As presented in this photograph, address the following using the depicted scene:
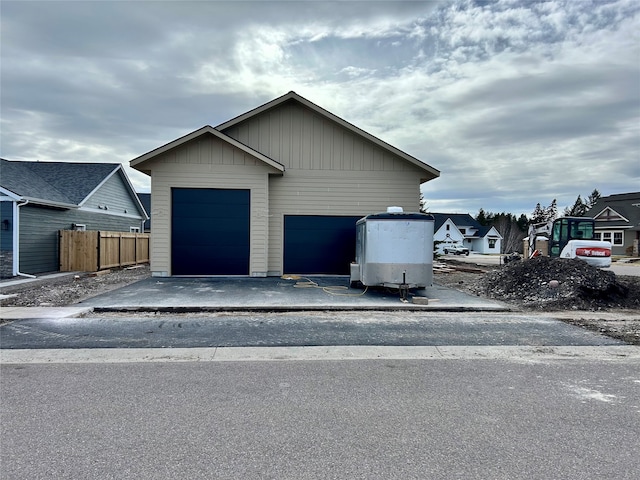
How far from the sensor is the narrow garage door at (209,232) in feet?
48.1

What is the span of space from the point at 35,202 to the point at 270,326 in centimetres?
1333

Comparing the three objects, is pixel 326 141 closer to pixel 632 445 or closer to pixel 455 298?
pixel 455 298

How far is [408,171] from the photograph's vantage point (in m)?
15.9

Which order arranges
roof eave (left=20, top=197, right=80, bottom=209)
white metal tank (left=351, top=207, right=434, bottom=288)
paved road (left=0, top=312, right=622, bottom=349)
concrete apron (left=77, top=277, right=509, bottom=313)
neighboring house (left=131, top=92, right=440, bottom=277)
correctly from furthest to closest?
roof eave (left=20, top=197, right=80, bottom=209) < neighboring house (left=131, top=92, right=440, bottom=277) < white metal tank (left=351, top=207, right=434, bottom=288) < concrete apron (left=77, top=277, right=509, bottom=313) < paved road (left=0, top=312, right=622, bottom=349)

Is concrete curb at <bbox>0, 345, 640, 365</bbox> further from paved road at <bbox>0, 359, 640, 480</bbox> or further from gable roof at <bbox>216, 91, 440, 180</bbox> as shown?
gable roof at <bbox>216, 91, 440, 180</bbox>

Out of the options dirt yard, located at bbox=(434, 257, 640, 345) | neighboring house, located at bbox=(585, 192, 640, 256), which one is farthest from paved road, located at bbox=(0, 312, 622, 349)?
neighboring house, located at bbox=(585, 192, 640, 256)

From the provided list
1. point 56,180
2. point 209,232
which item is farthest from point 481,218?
point 56,180

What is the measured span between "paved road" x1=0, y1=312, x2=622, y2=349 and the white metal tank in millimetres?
1969

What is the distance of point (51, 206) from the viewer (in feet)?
55.7

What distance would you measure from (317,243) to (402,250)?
5.52 metres

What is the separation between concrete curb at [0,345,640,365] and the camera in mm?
5645

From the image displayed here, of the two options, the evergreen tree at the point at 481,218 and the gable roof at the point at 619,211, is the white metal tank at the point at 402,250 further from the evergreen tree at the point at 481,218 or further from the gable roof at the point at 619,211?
the evergreen tree at the point at 481,218

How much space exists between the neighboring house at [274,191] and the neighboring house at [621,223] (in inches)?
1391

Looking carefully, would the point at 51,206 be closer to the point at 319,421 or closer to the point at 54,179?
the point at 54,179
